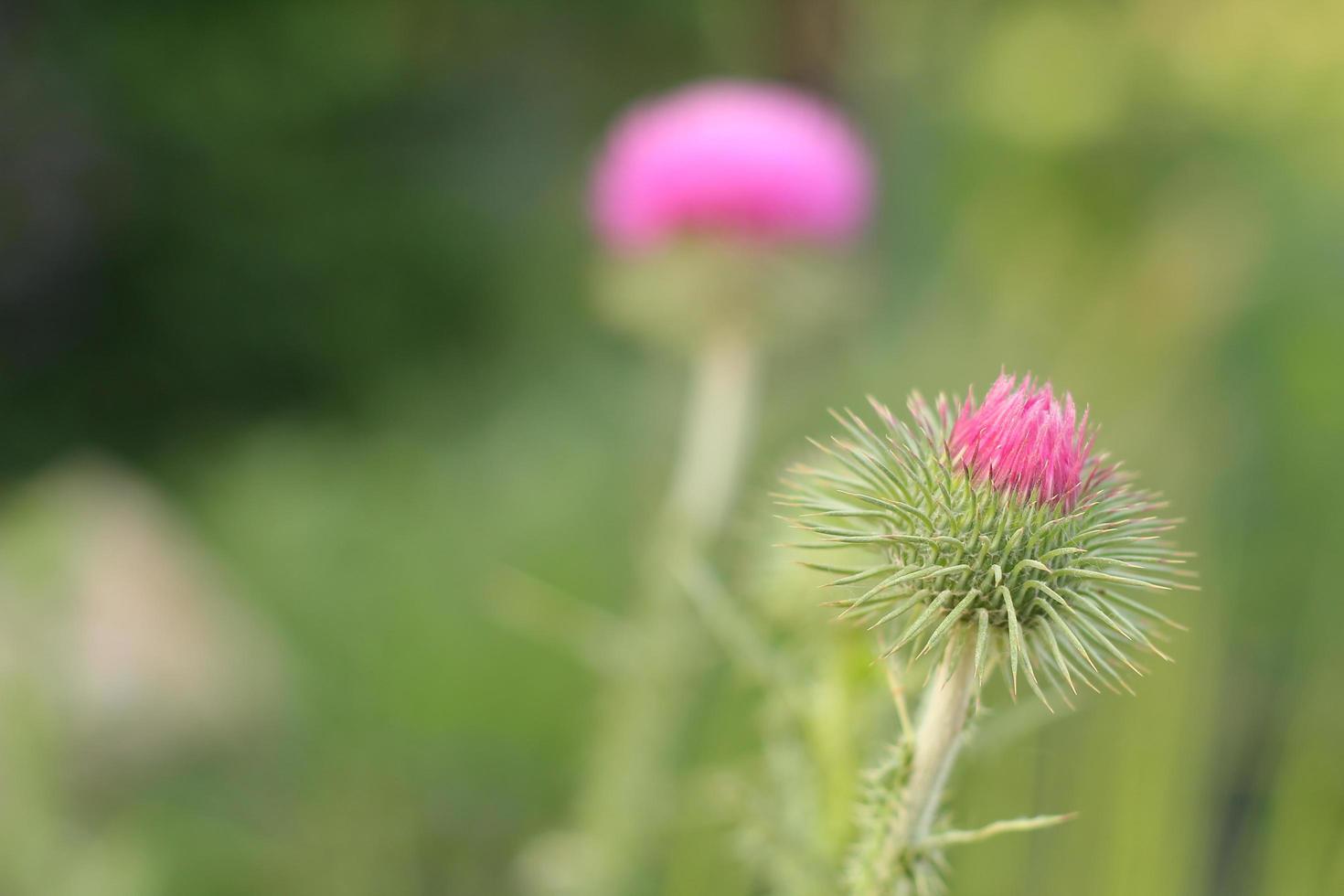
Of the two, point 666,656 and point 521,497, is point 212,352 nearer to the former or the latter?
point 521,497

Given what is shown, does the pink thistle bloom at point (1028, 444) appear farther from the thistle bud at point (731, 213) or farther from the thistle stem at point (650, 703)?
the thistle bud at point (731, 213)

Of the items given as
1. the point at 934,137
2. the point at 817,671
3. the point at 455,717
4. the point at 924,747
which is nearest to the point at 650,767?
the point at 817,671

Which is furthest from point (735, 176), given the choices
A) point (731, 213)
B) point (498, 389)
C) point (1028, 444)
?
point (498, 389)

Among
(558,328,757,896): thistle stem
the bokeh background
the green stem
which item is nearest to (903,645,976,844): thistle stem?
the green stem

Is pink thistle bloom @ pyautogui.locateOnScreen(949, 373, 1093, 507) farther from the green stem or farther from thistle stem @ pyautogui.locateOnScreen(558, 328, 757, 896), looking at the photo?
thistle stem @ pyautogui.locateOnScreen(558, 328, 757, 896)

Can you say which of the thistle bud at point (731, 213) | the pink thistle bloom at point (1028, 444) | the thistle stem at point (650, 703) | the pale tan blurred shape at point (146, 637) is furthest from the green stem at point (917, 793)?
the pale tan blurred shape at point (146, 637)

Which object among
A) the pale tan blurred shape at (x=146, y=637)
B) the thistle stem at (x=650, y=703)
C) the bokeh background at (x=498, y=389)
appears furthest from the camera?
the pale tan blurred shape at (x=146, y=637)

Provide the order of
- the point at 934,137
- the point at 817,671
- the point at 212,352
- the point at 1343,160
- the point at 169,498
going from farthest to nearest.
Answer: the point at 934,137 < the point at 212,352 < the point at 1343,160 < the point at 169,498 < the point at 817,671
